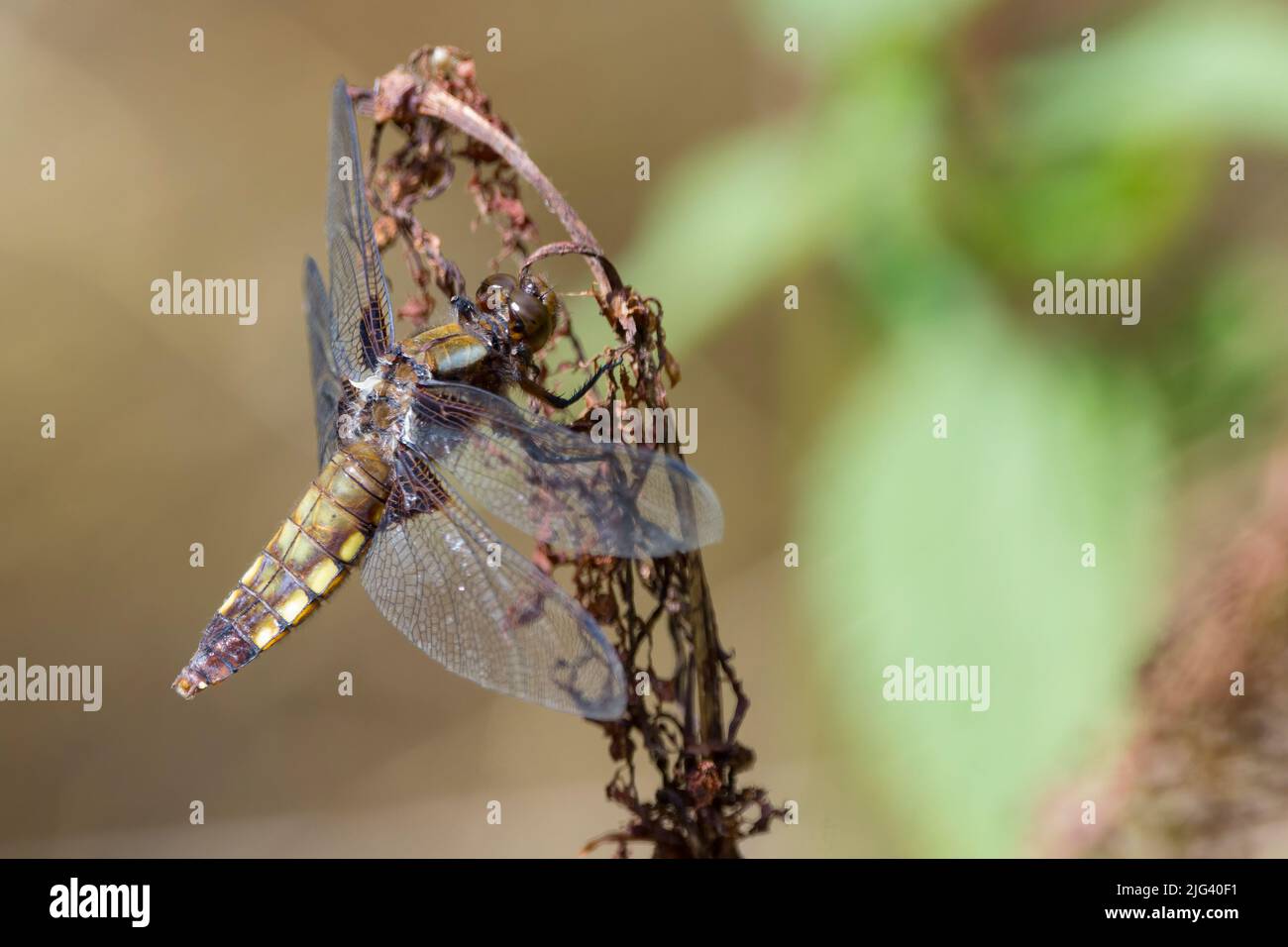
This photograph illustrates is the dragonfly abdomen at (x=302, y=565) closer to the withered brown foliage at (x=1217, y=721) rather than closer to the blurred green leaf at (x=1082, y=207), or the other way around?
the blurred green leaf at (x=1082, y=207)

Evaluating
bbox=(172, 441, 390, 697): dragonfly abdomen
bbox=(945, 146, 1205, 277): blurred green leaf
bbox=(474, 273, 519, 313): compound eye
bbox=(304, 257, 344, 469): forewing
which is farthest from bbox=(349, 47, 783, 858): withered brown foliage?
bbox=(945, 146, 1205, 277): blurred green leaf

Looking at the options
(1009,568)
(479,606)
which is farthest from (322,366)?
(1009,568)

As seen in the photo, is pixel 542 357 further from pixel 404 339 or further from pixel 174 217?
pixel 174 217

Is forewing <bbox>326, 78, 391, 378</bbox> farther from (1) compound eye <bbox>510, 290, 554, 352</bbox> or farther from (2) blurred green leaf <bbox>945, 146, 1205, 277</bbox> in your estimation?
(2) blurred green leaf <bbox>945, 146, 1205, 277</bbox>

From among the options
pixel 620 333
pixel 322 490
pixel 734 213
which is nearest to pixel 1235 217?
pixel 734 213

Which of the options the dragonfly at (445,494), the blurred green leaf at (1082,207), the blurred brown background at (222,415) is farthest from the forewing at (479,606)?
the blurred brown background at (222,415)

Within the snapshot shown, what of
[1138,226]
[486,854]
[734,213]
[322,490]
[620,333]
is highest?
[734,213]

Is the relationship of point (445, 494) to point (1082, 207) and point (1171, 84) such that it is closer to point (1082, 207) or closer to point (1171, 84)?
point (1082, 207)
